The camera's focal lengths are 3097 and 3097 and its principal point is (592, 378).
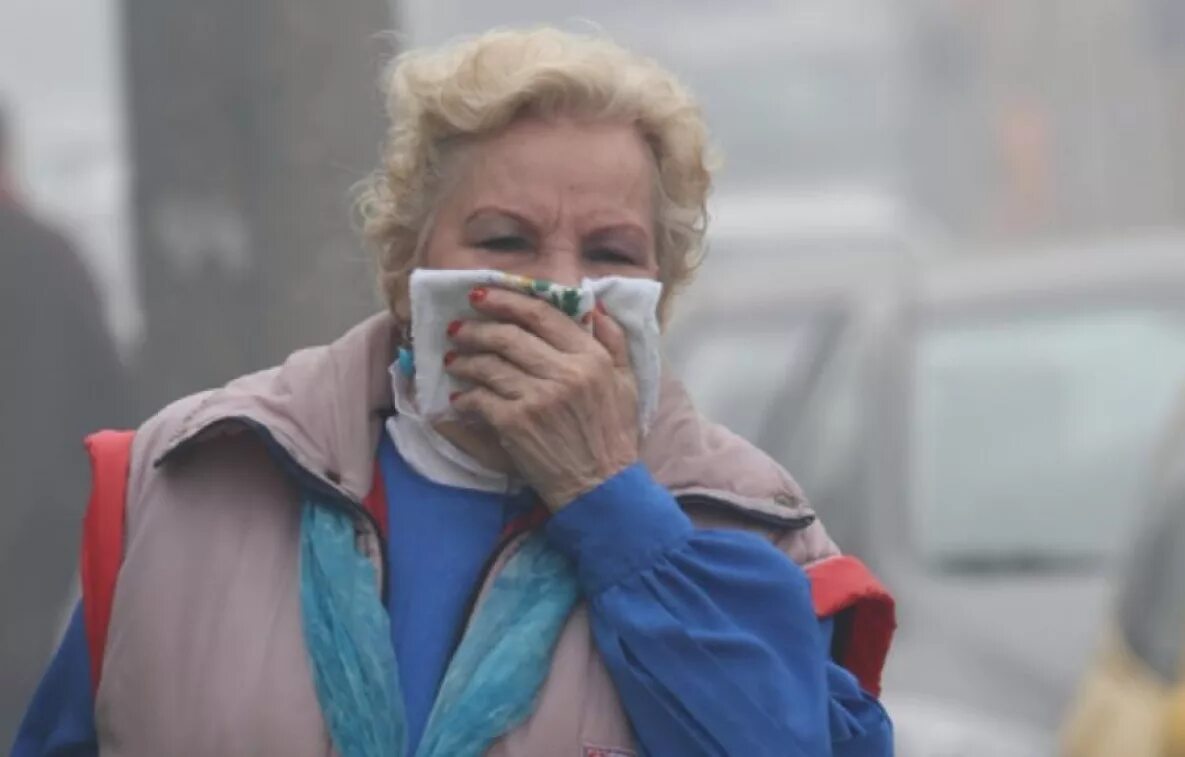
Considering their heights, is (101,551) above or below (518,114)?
below

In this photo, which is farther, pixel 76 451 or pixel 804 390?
pixel 804 390

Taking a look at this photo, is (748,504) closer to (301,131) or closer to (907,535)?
(301,131)

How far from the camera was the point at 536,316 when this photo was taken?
2633 millimetres

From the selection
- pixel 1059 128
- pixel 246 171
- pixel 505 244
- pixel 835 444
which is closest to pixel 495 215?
pixel 505 244

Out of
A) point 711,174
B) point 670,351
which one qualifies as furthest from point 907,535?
point 711,174

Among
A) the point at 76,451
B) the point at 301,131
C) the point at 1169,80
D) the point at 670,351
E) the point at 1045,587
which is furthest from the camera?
the point at 1169,80

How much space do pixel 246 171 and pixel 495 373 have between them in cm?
217

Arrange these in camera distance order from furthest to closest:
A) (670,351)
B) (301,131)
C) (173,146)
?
(670,351) < (173,146) < (301,131)

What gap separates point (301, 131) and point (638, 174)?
190 cm

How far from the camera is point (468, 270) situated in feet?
8.82

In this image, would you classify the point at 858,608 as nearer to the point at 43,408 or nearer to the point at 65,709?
the point at 65,709

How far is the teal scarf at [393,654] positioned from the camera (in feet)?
8.40

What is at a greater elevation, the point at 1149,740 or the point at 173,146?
the point at 173,146

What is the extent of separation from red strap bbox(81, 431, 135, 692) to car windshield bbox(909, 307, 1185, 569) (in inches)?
193
